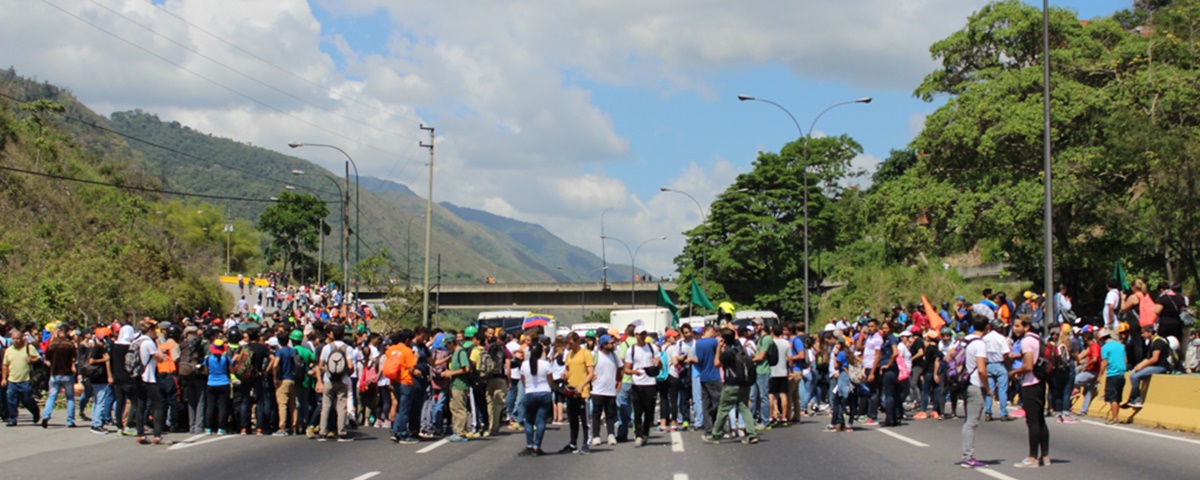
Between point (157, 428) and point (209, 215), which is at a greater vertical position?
point (209, 215)

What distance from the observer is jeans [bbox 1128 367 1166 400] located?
18438 millimetres

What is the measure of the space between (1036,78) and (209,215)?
11418 cm

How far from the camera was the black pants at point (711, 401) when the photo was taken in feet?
55.1

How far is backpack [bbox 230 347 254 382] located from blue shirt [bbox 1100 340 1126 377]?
14059 mm

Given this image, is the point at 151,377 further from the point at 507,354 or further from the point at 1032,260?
the point at 1032,260

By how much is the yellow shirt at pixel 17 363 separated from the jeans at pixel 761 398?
1249 centimetres

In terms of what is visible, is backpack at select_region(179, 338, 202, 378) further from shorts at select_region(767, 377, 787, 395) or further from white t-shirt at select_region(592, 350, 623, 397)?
shorts at select_region(767, 377, 787, 395)

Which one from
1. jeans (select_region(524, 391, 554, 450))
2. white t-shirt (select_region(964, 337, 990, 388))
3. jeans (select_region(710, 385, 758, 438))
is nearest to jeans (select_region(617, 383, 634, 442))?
jeans (select_region(710, 385, 758, 438))

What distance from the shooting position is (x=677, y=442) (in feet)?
55.2

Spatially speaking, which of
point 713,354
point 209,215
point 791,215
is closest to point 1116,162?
point 713,354

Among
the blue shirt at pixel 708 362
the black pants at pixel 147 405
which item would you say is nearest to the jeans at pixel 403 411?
the black pants at pixel 147 405

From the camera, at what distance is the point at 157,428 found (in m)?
16.6

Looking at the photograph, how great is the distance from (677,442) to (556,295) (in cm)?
7459

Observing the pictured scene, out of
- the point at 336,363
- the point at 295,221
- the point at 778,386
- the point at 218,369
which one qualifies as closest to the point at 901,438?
the point at 778,386
